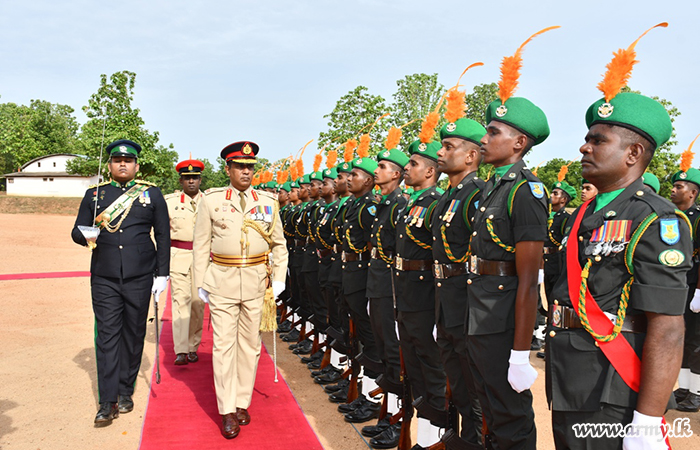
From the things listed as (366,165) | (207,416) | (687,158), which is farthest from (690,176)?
(207,416)

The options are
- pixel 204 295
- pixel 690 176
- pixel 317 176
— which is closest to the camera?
pixel 204 295

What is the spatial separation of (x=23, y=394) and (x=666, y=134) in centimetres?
600

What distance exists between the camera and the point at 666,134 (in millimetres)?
2467

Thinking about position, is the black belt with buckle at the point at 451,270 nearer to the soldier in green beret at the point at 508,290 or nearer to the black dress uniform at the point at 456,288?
the black dress uniform at the point at 456,288

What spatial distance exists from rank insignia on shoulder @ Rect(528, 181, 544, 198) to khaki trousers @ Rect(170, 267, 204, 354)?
5.03 m

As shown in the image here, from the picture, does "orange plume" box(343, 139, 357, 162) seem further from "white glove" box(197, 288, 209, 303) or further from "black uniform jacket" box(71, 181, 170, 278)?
"white glove" box(197, 288, 209, 303)

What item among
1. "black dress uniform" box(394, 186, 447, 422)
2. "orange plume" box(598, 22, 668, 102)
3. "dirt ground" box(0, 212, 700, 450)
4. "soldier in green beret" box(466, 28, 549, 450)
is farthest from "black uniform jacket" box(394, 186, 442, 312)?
"orange plume" box(598, 22, 668, 102)

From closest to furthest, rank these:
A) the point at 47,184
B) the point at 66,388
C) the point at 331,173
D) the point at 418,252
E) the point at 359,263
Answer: the point at 418,252 < the point at 359,263 < the point at 66,388 < the point at 331,173 < the point at 47,184

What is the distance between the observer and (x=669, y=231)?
2174 mm

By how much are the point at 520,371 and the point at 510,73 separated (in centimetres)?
174

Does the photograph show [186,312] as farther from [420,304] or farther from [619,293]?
[619,293]

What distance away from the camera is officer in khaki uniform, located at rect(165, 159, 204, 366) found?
692 cm

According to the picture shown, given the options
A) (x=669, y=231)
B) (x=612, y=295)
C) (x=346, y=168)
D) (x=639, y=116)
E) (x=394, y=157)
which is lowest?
(x=612, y=295)

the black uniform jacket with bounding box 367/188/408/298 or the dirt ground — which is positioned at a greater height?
the black uniform jacket with bounding box 367/188/408/298
